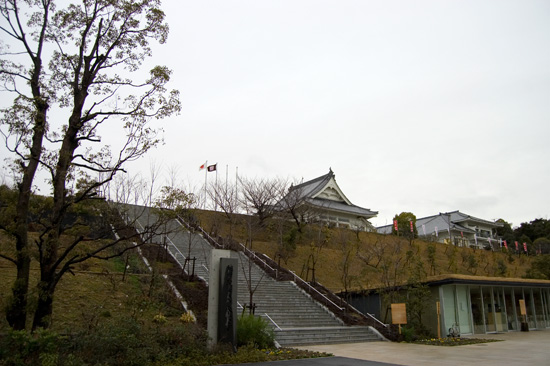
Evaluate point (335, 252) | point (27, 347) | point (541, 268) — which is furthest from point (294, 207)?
point (27, 347)

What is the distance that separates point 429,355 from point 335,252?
52.0 ft

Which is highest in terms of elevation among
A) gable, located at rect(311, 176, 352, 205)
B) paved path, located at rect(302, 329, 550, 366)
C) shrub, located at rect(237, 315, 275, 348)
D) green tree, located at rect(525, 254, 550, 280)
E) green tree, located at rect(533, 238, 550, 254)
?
gable, located at rect(311, 176, 352, 205)

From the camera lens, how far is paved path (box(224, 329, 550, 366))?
8.53 meters

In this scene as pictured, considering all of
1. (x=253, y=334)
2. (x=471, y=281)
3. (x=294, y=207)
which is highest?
(x=294, y=207)

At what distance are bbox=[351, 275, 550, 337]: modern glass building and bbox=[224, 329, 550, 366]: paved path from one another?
7.72ft

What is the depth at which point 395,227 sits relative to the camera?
3272cm

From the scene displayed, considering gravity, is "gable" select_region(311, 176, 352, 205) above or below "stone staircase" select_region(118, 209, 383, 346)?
above

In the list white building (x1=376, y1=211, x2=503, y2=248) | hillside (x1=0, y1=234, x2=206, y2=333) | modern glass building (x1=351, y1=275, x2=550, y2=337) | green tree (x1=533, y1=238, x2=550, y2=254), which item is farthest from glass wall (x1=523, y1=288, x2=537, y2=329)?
white building (x1=376, y1=211, x2=503, y2=248)

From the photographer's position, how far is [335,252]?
84.6 feet

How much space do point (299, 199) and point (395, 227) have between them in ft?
32.4

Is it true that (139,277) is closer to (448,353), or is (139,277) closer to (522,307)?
(448,353)

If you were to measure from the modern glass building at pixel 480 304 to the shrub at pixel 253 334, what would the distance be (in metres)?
6.63

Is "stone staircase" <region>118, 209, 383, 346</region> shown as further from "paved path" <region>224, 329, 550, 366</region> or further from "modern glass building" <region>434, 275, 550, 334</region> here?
"modern glass building" <region>434, 275, 550, 334</region>

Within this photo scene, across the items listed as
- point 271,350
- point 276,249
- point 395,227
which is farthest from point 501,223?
point 271,350
